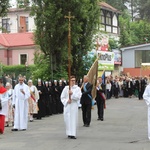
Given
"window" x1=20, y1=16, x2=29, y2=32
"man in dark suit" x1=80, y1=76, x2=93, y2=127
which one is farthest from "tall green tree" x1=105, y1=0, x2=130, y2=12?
"man in dark suit" x1=80, y1=76, x2=93, y2=127

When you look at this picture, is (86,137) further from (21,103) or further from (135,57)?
(135,57)

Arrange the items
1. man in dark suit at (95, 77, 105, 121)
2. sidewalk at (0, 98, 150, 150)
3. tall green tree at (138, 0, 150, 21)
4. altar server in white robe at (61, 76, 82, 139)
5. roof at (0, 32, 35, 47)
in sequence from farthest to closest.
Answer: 1. tall green tree at (138, 0, 150, 21)
2. roof at (0, 32, 35, 47)
3. man in dark suit at (95, 77, 105, 121)
4. altar server in white robe at (61, 76, 82, 139)
5. sidewalk at (0, 98, 150, 150)

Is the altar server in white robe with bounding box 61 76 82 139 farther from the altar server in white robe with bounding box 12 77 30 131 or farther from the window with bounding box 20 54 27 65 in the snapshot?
the window with bounding box 20 54 27 65

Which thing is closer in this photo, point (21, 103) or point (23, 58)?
point (21, 103)

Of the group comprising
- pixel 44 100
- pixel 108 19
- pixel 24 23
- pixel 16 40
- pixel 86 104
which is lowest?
pixel 44 100

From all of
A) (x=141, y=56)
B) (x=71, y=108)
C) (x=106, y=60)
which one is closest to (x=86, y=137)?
(x=71, y=108)

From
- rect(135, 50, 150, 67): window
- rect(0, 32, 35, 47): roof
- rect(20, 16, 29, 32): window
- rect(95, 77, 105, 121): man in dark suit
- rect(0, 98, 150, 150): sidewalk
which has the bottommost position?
rect(0, 98, 150, 150): sidewalk

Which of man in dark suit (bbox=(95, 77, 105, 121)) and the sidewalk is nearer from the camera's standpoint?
the sidewalk

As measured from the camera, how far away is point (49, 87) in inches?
933

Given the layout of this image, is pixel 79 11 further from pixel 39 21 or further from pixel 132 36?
pixel 132 36

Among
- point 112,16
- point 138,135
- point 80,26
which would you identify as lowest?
point 138,135

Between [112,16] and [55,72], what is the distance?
138 feet

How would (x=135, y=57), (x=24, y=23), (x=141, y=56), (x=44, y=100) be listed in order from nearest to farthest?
(x=44, y=100)
(x=135, y=57)
(x=141, y=56)
(x=24, y=23)

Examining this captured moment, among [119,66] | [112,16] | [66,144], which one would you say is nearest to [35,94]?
[66,144]
